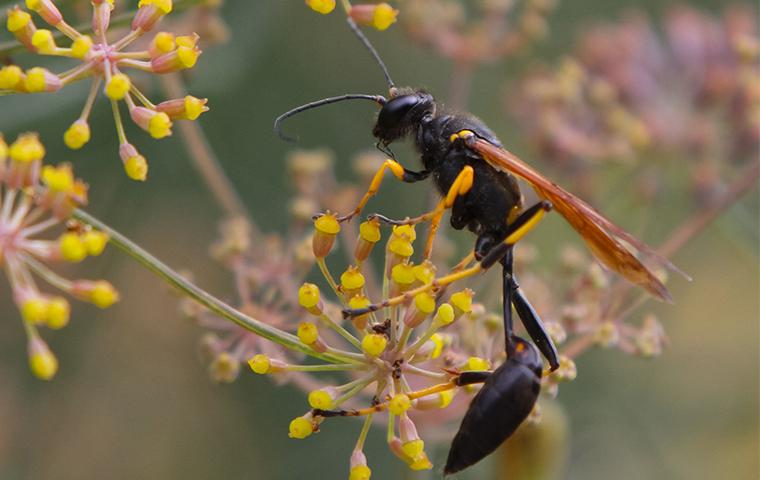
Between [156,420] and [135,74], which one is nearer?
[135,74]

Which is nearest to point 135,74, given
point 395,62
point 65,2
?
point 65,2

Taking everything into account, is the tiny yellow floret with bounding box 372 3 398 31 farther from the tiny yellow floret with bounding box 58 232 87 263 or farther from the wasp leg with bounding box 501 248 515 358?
the tiny yellow floret with bounding box 58 232 87 263

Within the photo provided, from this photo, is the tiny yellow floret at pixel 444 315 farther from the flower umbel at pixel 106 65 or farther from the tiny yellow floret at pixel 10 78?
the tiny yellow floret at pixel 10 78

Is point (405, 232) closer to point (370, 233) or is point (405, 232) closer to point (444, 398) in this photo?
point (370, 233)

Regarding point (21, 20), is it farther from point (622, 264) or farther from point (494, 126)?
point (494, 126)

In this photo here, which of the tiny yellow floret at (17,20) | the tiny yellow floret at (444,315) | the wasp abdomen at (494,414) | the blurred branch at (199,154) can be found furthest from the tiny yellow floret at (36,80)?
the blurred branch at (199,154)
